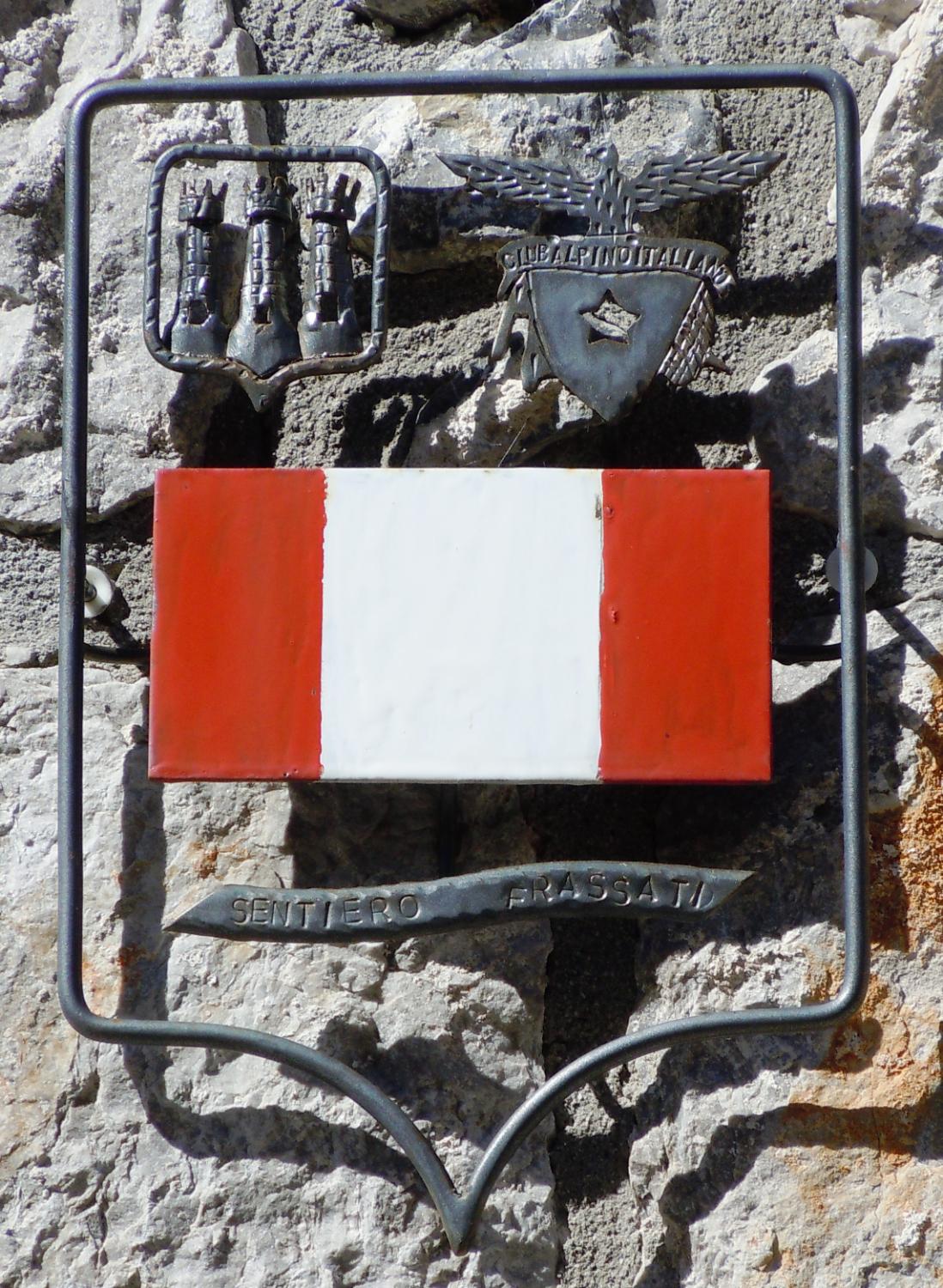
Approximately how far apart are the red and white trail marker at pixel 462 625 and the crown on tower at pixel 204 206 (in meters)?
0.20

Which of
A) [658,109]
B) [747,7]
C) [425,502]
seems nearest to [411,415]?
[425,502]

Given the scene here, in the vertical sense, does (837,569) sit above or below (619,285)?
below

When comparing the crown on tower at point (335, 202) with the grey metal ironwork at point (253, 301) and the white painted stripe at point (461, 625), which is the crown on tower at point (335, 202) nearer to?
A: the grey metal ironwork at point (253, 301)

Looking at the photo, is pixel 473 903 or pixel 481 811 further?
pixel 481 811

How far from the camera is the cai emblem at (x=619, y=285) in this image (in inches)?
42.7

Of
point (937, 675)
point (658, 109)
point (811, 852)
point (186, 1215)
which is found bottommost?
point (186, 1215)

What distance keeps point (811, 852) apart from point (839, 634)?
0.52 feet

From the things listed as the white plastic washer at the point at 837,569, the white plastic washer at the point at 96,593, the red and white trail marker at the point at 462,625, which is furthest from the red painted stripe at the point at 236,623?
the white plastic washer at the point at 837,569

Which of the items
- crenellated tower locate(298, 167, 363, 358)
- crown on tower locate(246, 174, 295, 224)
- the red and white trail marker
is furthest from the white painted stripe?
crown on tower locate(246, 174, 295, 224)

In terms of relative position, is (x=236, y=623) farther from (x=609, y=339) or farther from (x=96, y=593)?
(x=609, y=339)

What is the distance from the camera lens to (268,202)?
111cm

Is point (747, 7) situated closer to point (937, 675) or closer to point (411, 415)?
point (411, 415)

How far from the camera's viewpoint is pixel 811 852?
1.08 m

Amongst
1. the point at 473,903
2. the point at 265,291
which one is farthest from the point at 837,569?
the point at 265,291
